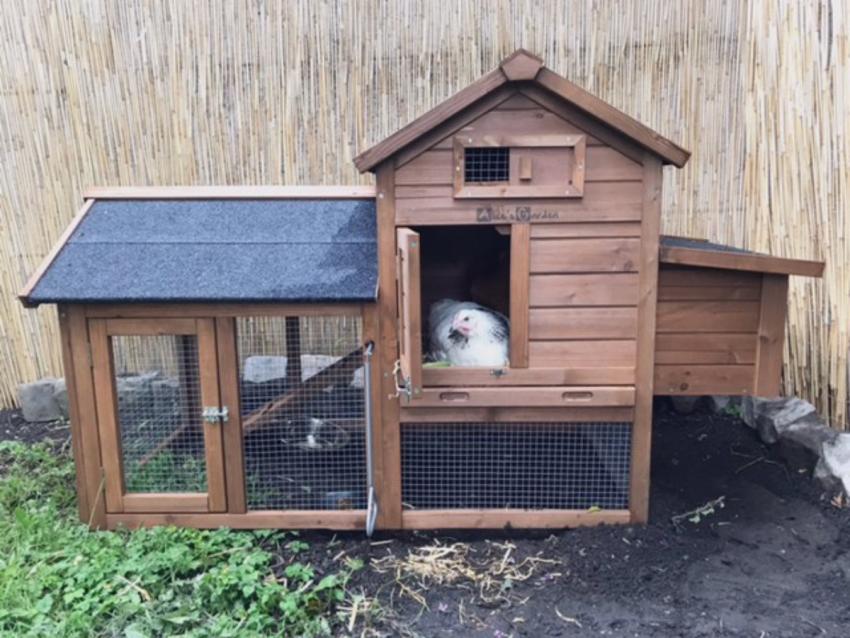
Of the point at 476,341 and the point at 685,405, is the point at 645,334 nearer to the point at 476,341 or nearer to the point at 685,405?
the point at 476,341

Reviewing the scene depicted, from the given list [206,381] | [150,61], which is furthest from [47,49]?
[206,381]

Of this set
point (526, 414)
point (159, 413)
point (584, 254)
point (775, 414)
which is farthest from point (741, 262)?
point (159, 413)

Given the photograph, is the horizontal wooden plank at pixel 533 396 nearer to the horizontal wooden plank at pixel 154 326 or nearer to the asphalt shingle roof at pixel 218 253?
the asphalt shingle roof at pixel 218 253

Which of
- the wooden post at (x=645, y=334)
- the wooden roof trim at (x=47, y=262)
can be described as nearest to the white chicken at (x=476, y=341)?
the wooden post at (x=645, y=334)

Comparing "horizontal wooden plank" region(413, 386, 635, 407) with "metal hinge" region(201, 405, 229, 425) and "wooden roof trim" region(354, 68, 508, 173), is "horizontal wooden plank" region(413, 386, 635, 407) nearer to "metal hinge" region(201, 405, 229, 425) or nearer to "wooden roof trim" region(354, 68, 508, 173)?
"metal hinge" region(201, 405, 229, 425)

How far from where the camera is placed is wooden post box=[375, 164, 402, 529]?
2836mm

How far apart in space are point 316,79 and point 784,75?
2.82m

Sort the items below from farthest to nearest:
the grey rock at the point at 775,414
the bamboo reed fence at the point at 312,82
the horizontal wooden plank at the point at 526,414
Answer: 1. the bamboo reed fence at the point at 312,82
2. the grey rock at the point at 775,414
3. the horizontal wooden plank at the point at 526,414

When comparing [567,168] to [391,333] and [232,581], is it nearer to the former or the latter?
[391,333]

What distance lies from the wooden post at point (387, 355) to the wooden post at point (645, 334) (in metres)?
1.03

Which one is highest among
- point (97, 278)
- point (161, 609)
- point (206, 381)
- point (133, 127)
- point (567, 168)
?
point (133, 127)

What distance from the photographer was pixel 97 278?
2.88m

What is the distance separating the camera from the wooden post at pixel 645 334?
2797 millimetres

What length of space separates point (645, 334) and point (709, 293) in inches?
13.2
